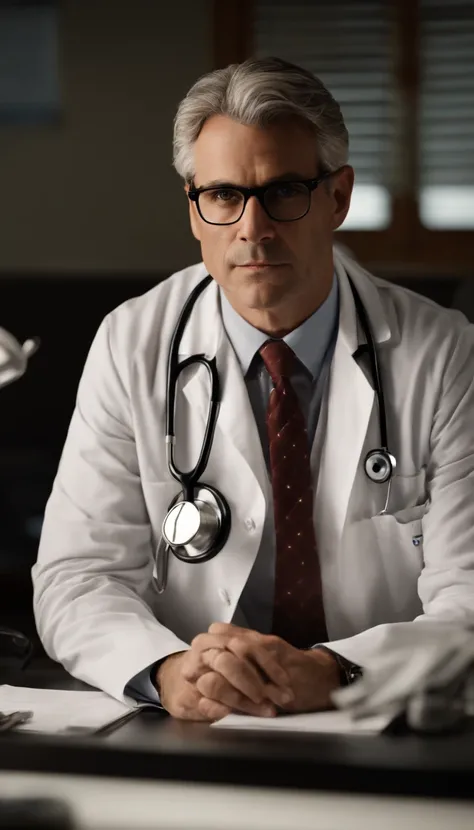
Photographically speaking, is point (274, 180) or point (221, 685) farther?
point (274, 180)

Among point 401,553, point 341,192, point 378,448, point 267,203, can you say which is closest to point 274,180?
point 267,203

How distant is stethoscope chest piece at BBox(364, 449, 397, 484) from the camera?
1235mm

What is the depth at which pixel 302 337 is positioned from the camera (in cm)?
131

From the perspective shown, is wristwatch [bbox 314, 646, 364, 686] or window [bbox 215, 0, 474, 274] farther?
window [bbox 215, 0, 474, 274]

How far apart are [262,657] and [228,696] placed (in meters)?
0.05

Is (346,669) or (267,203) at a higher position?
(267,203)

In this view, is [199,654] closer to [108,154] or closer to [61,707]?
[61,707]

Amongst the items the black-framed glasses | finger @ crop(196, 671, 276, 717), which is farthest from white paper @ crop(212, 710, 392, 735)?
the black-framed glasses

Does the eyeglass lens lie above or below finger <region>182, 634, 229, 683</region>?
above

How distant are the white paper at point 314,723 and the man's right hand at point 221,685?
2cm

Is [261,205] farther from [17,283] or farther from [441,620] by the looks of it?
[17,283]

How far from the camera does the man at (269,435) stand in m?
1.18

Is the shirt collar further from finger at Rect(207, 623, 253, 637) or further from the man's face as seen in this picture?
finger at Rect(207, 623, 253, 637)

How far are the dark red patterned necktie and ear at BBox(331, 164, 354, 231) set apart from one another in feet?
0.87
